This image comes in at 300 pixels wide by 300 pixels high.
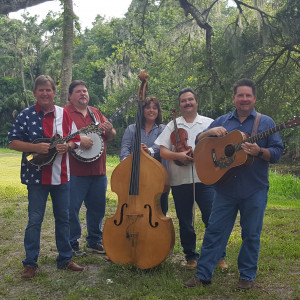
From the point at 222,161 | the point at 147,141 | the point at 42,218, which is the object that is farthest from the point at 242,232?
the point at 42,218

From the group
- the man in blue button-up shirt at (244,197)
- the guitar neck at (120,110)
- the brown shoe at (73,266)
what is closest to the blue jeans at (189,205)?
the man in blue button-up shirt at (244,197)

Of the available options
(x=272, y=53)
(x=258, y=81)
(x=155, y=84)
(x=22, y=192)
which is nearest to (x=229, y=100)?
(x=258, y=81)

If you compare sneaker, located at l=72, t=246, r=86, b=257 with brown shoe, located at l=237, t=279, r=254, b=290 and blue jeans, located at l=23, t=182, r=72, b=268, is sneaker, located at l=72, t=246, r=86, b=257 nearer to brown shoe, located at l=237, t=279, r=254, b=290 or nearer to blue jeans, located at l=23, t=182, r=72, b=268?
blue jeans, located at l=23, t=182, r=72, b=268

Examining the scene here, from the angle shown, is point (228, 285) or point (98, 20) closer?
point (228, 285)

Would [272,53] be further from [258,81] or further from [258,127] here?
[258,127]

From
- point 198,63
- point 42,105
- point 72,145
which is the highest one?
point 198,63

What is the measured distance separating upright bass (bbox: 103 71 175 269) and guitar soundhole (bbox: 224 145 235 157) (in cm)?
77

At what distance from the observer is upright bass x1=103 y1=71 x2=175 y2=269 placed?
4.60 meters

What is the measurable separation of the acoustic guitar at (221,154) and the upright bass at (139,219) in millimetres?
485

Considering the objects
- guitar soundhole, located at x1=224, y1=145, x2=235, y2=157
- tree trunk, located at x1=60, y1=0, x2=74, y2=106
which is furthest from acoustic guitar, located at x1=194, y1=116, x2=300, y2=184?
tree trunk, located at x1=60, y1=0, x2=74, y2=106

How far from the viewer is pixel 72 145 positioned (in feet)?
15.8

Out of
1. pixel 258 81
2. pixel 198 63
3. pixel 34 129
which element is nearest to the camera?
pixel 34 129

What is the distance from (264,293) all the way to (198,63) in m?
6.95

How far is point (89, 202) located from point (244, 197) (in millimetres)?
2240
